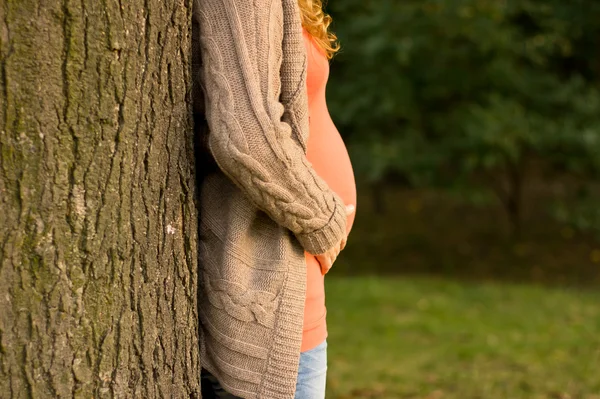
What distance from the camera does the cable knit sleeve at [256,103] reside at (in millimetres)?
1907

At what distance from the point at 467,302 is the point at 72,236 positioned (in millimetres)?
6330

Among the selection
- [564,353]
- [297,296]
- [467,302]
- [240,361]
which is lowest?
[467,302]

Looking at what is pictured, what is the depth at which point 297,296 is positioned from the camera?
2043 mm

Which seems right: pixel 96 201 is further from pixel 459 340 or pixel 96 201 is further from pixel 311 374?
pixel 459 340

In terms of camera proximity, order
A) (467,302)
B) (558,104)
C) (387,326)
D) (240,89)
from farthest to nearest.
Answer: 1. (558,104)
2. (467,302)
3. (387,326)
4. (240,89)

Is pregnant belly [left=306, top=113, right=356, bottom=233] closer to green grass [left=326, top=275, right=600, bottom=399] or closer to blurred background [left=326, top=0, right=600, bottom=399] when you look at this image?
green grass [left=326, top=275, right=600, bottom=399]

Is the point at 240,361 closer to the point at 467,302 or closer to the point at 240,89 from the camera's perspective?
the point at 240,89

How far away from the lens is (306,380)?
215 centimetres

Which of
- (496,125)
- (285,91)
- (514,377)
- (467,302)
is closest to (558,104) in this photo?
(496,125)

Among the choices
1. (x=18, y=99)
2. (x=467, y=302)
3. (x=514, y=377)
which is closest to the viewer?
(x=18, y=99)

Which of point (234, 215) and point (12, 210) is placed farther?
point (234, 215)

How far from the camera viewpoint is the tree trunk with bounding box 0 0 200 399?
177 cm

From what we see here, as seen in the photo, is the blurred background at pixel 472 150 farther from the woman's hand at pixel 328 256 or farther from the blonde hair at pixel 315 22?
the blonde hair at pixel 315 22

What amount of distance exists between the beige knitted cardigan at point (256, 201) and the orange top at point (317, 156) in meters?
0.08
